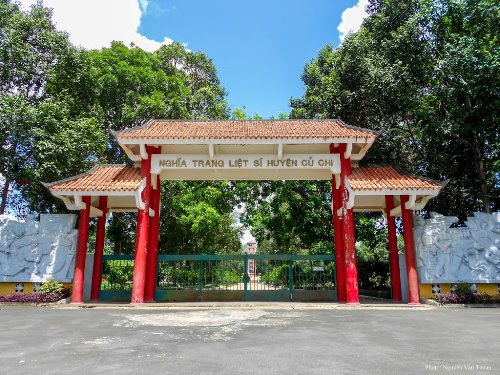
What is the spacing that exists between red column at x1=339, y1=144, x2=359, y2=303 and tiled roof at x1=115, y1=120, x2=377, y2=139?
0.94m

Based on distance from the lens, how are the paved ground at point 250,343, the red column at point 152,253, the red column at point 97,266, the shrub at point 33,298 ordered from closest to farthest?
the paved ground at point 250,343
the shrub at point 33,298
the red column at point 152,253
the red column at point 97,266

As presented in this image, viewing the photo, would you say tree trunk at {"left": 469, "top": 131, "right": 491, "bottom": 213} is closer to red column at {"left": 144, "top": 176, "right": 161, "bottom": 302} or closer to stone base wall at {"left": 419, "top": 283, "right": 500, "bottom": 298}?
stone base wall at {"left": 419, "top": 283, "right": 500, "bottom": 298}

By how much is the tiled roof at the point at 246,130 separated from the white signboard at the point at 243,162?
834mm

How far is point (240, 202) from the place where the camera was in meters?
25.1

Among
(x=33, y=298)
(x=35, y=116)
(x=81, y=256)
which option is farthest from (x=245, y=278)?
(x=35, y=116)

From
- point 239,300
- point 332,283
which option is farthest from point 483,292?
point 239,300

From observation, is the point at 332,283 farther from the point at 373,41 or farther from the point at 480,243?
the point at 373,41

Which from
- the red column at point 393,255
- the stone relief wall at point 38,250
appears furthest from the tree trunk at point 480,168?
the stone relief wall at point 38,250

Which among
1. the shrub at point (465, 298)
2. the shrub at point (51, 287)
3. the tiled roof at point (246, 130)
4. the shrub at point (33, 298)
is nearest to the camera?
the shrub at point (465, 298)

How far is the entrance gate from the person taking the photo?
1452 cm

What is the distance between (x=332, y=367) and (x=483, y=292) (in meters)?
10.8

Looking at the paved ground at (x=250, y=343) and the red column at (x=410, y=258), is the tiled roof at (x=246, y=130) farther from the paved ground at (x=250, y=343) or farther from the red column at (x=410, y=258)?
the paved ground at (x=250, y=343)

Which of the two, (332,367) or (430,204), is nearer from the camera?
(332,367)

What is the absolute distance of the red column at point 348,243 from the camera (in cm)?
1238
